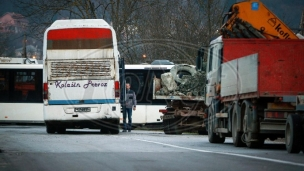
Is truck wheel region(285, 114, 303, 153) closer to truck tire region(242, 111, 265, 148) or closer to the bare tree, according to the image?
truck tire region(242, 111, 265, 148)

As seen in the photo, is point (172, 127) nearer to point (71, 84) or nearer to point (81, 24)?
point (71, 84)

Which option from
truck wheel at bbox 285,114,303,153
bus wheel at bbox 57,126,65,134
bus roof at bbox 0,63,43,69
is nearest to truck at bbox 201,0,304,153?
truck wheel at bbox 285,114,303,153

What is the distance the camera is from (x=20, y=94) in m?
41.4

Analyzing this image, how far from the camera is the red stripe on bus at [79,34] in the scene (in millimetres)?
28219

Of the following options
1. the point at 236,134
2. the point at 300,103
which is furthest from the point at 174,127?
the point at 300,103

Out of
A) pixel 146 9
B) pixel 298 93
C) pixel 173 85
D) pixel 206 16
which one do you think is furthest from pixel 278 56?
pixel 146 9

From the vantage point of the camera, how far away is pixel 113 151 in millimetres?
16859

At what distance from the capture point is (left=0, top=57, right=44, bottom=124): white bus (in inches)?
1623

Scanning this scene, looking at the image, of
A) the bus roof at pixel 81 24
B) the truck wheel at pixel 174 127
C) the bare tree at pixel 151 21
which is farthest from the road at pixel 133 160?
the bare tree at pixel 151 21

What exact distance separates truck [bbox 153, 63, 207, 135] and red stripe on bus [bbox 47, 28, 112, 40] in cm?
454

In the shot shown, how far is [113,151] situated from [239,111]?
4239mm

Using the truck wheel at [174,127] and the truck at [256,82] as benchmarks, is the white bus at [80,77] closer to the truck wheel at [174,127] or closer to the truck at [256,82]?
the truck wheel at [174,127]

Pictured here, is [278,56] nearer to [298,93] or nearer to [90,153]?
[298,93]

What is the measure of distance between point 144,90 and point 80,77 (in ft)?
41.4
